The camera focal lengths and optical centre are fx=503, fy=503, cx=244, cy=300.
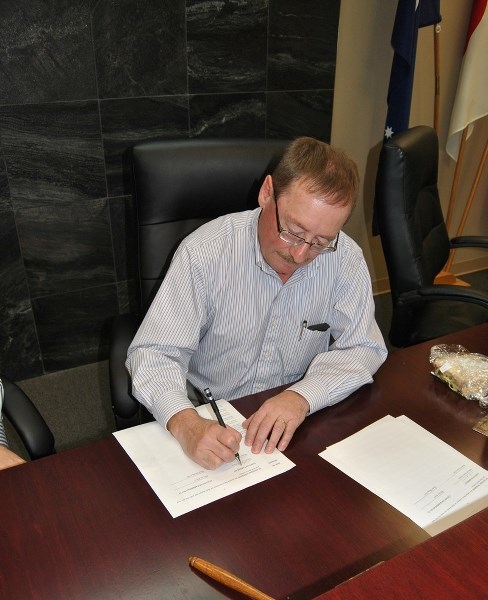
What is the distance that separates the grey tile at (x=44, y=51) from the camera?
5.85 feet

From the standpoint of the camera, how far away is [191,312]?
1162 mm

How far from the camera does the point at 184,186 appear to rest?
53.0 inches

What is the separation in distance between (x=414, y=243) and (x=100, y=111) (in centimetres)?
133

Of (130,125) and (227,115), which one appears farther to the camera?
(227,115)

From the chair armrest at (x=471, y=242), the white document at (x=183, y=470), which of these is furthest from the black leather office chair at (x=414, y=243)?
the white document at (x=183, y=470)

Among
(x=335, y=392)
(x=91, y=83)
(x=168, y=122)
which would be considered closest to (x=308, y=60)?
(x=168, y=122)

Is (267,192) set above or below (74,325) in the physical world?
above

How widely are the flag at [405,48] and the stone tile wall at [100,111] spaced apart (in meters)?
0.31

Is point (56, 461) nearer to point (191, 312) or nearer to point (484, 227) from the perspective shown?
point (191, 312)

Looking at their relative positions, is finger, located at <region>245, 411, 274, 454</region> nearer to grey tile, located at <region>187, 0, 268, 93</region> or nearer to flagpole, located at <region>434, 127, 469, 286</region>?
grey tile, located at <region>187, 0, 268, 93</region>

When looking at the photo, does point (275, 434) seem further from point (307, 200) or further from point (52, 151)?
point (52, 151)

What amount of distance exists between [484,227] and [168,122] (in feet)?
8.00

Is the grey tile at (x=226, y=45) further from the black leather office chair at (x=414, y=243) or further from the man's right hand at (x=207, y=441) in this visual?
the man's right hand at (x=207, y=441)

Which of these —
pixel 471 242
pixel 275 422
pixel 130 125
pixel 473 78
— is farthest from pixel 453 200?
pixel 275 422
